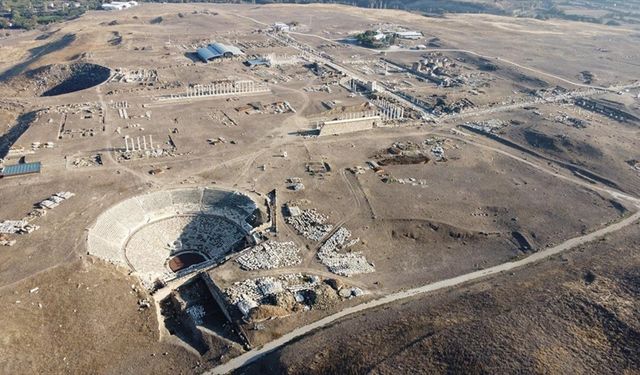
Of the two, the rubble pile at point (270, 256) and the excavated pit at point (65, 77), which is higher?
the excavated pit at point (65, 77)

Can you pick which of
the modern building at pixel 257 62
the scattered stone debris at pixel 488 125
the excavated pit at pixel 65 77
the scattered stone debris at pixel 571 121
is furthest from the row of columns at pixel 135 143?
the scattered stone debris at pixel 571 121

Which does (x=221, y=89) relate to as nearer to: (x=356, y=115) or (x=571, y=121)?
(x=356, y=115)

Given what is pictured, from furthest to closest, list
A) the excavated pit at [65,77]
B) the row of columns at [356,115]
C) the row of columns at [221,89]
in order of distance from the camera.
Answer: the excavated pit at [65,77]
the row of columns at [221,89]
the row of columns at [356,115]

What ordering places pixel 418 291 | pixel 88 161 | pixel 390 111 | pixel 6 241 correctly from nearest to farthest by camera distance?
pixel 418 291, pixel 6 241, pixel 88 161, pixel 390 111

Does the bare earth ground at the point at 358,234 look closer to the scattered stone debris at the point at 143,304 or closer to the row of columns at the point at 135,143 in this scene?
the scattered stone debris at the point at 143,304

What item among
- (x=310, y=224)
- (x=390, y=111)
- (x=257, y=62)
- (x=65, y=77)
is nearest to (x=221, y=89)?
(x=257, y=62)

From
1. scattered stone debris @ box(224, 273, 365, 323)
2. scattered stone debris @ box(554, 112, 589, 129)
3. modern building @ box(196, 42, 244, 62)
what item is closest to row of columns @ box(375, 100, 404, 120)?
scattered stone debris @ box(554, 112, 589, 129)
